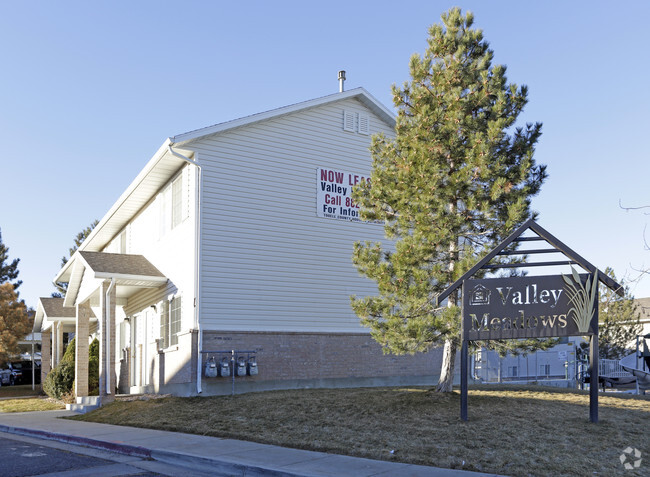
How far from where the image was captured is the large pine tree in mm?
12203

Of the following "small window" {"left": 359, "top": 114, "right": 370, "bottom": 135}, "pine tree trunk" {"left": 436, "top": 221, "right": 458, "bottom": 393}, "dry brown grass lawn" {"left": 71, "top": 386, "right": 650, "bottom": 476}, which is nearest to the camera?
"dry brown grass lawn" {"left": 71, "top": 386, "right": 650, "bottom": 476}

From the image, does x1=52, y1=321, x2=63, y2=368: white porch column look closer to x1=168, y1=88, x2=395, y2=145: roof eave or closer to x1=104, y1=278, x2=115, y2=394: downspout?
x1=104, y1=278, x2=115, y2=394: downspout

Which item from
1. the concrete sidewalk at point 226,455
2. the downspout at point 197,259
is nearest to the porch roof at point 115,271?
the downspout at point 197,259

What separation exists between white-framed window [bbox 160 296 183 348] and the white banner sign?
4.96m

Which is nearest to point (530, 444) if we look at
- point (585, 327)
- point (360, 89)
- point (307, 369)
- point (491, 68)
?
point (585, 327)

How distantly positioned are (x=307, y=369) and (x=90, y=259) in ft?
24.4

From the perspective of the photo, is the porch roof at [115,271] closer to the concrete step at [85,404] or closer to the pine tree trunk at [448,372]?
the concrete step at [85,404]

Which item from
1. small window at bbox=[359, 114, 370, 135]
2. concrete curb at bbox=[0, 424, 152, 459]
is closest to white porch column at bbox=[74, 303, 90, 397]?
concrete curb at bbox=[0, 424, 152, 459]

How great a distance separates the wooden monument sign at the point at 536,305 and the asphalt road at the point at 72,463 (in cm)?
496

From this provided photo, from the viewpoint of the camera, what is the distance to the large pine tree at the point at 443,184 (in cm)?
1220

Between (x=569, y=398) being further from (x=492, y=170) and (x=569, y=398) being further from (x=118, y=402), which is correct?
(x=118, y=402)

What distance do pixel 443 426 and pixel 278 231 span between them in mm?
9613

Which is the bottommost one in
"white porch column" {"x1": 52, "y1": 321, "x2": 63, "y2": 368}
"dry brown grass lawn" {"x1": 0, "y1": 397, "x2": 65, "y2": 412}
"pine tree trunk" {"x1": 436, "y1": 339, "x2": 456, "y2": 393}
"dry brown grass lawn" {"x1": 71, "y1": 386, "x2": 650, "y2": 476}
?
"dry brown grass lawn" {"x1": 0, "y1": 397, "x2": 65, "y2": 412}

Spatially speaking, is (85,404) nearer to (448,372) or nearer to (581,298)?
(448,372)
